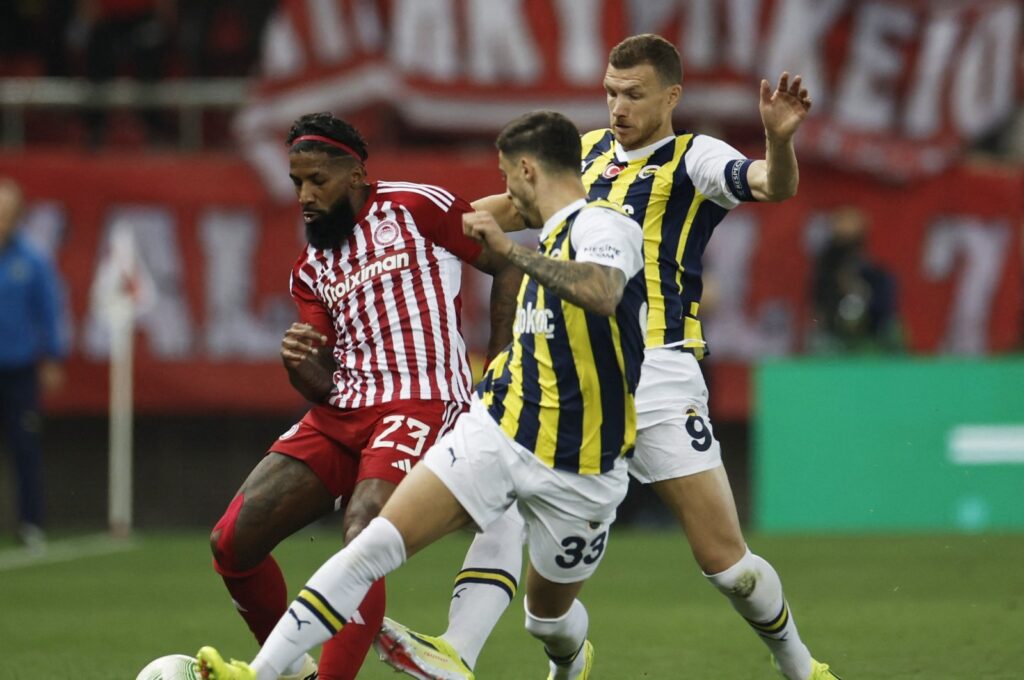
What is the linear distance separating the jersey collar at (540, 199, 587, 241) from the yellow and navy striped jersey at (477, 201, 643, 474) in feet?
0.04

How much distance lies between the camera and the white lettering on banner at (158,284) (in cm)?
1563

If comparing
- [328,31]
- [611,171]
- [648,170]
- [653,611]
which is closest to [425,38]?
[328,31]

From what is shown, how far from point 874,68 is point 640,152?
362 inches

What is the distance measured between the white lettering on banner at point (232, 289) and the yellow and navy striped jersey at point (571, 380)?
32.7 ft

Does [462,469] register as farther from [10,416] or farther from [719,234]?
[719,234]

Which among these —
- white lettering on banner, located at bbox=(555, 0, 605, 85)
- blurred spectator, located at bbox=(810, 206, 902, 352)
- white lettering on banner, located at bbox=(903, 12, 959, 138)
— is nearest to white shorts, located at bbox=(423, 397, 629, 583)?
blurred spectator, located at bbox=(810, 206, 902, 352)

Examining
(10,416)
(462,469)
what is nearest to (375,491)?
(462,469)

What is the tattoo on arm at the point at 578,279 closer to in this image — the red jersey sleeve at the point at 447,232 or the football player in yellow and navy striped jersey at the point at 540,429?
the football player in yellow and navy striped jersey at the point at 540,429

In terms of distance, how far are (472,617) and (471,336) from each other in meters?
9.46

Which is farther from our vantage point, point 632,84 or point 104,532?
point 104,532

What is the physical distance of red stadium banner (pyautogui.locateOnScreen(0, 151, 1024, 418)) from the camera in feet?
50.3

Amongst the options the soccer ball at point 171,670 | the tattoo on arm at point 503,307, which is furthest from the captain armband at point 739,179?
the soccer ball at point 171,670

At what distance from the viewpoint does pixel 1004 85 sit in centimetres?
1537

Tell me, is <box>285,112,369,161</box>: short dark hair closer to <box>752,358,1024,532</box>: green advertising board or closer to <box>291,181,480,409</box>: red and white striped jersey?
<box>291,181,480,409</box>: red and white striped jersey
